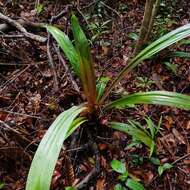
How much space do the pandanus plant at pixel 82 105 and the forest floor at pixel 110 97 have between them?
17cm

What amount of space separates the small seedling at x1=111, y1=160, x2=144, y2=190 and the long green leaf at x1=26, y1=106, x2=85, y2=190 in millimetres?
400

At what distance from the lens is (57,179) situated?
167cm

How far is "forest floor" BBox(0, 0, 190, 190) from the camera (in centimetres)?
168

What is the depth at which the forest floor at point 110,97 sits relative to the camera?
168 centimetres

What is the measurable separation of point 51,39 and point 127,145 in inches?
40.7

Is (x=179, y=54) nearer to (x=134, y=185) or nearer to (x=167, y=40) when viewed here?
(x=167, y=40)

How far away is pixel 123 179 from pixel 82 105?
460mm

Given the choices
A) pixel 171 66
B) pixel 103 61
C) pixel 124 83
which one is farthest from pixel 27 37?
pixel 171 66

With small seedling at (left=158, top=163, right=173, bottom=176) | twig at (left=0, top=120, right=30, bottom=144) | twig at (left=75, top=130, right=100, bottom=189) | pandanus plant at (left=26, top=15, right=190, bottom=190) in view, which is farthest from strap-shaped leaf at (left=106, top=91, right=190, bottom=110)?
twig at (left=0, top=120, right=30, bottom=144)

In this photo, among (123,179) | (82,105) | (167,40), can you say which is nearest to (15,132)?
(82,105)

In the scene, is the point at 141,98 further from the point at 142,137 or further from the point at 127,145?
the point at 127,145

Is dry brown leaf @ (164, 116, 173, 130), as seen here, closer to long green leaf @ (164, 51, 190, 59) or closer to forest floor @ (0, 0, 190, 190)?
forest floor @ (0, 0, 190, 190)

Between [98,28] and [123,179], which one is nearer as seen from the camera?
[123,179]

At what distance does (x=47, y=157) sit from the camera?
1208 mm
